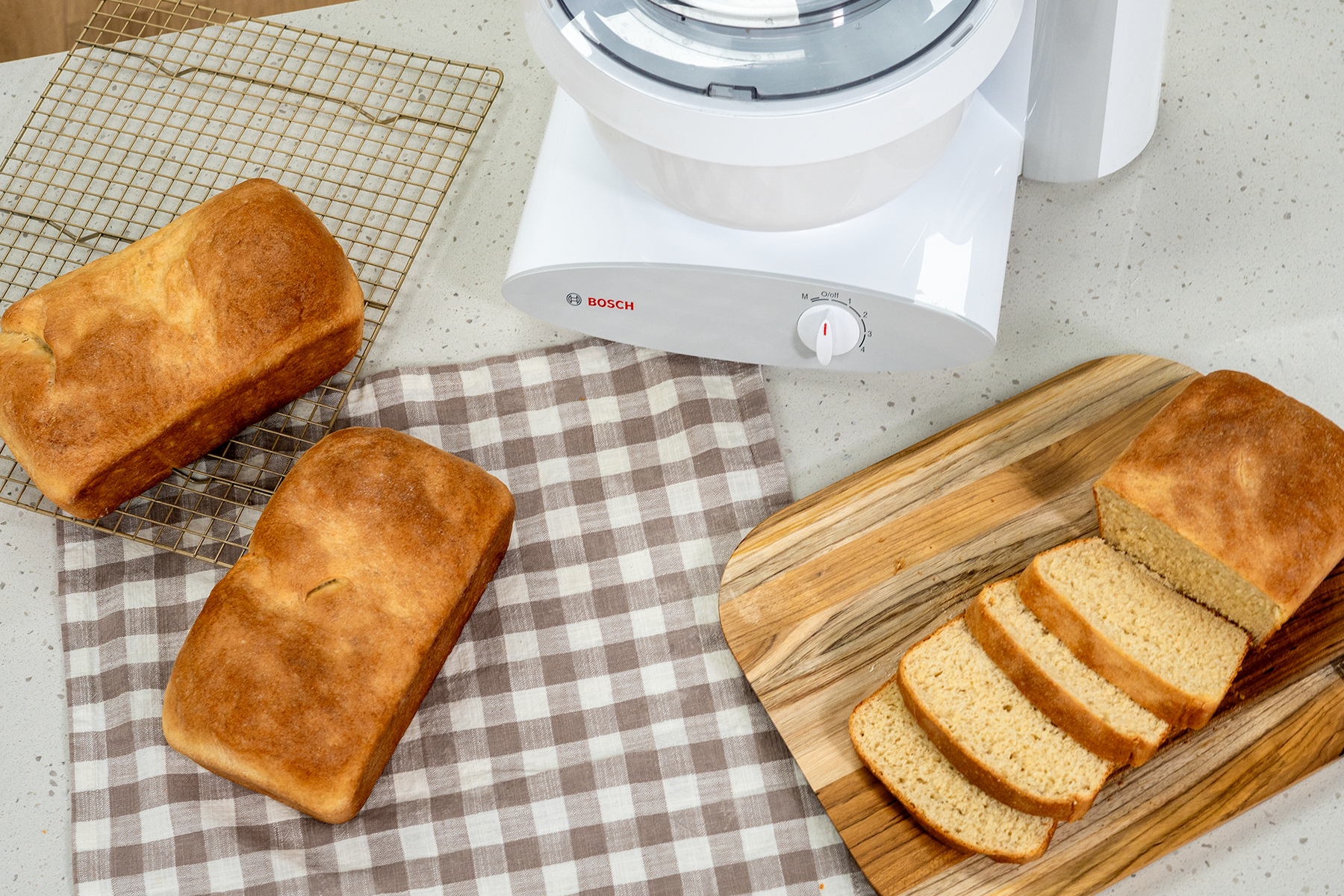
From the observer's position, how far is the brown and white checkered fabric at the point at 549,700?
1.19 meters

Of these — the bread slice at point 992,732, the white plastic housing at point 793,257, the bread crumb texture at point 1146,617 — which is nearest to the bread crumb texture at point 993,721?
the bread slice at point 992,732

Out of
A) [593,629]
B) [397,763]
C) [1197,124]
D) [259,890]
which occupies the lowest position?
[259,890]

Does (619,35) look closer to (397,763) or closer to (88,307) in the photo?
(88,307)

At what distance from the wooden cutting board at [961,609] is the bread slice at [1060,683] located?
0.15ft

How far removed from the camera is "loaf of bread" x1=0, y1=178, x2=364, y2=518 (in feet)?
3.80

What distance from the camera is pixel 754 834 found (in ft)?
3.90

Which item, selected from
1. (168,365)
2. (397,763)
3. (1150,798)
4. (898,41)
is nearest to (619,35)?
(898,41)

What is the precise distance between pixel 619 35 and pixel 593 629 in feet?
2.25

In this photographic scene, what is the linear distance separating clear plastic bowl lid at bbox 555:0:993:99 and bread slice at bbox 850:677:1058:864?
66cm

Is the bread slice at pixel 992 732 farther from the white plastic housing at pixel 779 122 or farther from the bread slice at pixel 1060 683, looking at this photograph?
the white plastic housing at pixel 779 122

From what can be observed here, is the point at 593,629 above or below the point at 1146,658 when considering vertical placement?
below

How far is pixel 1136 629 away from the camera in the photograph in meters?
1.16

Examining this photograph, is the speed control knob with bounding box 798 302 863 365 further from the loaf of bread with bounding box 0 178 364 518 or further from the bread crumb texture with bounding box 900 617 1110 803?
the loaf of bread with bounding box 0 178 364 518

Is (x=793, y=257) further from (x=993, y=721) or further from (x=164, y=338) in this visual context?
(x=164, y=338)
